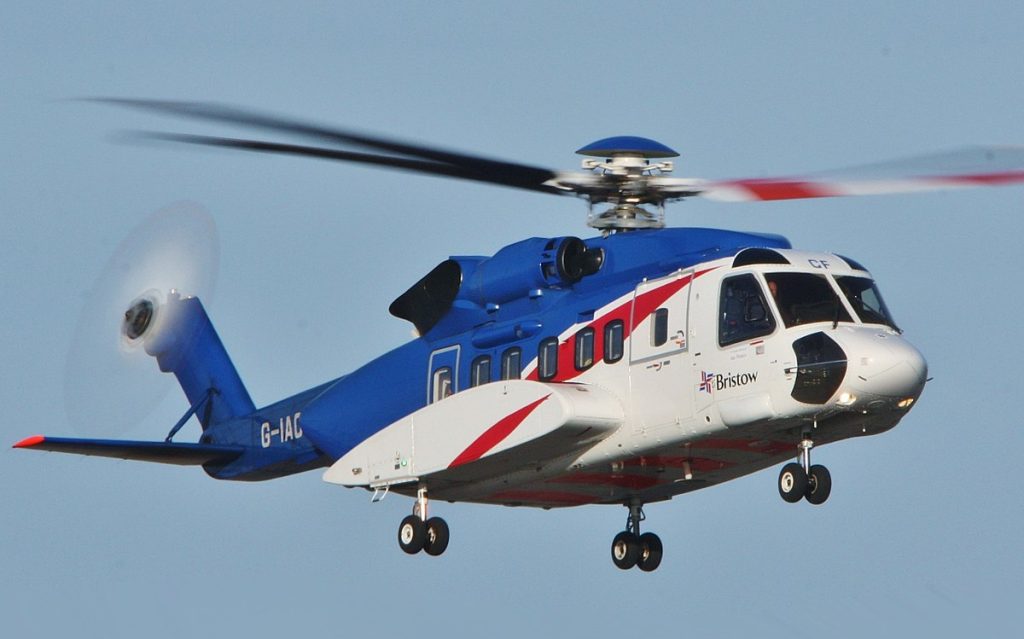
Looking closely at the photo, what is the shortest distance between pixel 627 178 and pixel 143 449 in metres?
6.59

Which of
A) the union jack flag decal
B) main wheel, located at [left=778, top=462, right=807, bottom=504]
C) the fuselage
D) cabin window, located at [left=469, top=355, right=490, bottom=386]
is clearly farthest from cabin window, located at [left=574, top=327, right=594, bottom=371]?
main wheel, located at [left=778, top=462, right=807, bottom=504]

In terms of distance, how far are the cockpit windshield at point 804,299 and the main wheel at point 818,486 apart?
1492 millimetres

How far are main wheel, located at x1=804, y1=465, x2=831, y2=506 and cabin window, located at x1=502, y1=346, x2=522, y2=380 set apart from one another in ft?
11.3

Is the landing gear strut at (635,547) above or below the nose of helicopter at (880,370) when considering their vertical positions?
below

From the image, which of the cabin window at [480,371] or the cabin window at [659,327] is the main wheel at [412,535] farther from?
the cabin window at [659,327]

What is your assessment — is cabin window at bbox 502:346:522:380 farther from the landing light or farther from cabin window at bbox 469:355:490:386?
the landing light

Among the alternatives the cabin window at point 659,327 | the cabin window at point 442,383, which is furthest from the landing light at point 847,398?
the cabin window at point 442,383

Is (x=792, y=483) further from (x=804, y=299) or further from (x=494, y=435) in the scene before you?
(x=494, y=435)

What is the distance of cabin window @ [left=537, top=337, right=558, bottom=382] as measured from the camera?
2133cm

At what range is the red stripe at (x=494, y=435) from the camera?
20688mm

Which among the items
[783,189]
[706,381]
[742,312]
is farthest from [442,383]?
[783,189]

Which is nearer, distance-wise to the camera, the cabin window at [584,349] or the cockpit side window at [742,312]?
the cockpit side window at [742,312]

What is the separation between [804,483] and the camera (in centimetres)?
1984

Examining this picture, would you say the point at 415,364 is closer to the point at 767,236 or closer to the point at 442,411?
the point at 442,411
